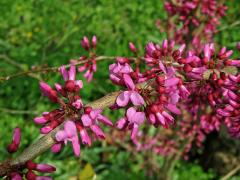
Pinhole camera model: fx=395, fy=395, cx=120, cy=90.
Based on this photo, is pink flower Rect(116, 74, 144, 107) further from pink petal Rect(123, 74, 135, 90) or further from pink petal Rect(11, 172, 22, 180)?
pink petal Rect(11, 172, 22, 180)

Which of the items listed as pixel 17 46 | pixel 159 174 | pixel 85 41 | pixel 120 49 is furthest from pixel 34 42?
pixel 85 41

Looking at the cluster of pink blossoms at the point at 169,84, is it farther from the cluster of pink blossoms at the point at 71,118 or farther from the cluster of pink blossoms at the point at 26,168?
the cluster of pink blossoms at the point at 26,168

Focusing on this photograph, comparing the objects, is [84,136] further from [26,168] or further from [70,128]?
[26,168]

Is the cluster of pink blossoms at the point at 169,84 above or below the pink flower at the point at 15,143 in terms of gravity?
above

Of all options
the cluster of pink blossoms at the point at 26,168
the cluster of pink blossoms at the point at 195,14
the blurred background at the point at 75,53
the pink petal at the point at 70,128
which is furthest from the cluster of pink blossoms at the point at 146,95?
the blurred background at the point at 75,53

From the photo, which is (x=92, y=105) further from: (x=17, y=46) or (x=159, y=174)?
(x=17, y=46)

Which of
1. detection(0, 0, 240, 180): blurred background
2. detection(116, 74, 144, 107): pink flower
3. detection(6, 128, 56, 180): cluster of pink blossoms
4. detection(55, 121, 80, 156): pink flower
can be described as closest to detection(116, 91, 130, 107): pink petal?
detection(116, 74, 144, 107): pink flower

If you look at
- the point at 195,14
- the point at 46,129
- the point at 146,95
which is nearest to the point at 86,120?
the point at 46,129
